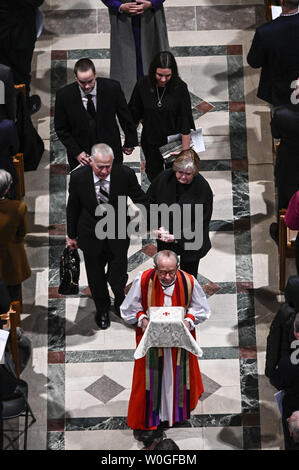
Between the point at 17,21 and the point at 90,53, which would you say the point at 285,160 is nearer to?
the point at 17,21

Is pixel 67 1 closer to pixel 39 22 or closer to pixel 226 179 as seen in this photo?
pixel 39 22

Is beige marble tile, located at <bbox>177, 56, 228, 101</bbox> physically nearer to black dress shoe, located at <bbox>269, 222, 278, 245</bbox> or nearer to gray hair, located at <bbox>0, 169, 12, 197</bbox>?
black dress shoe, located at <bbox>269, 222, 278, 245</bbox>

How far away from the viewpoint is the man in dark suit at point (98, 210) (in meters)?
9.65

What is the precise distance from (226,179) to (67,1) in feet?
10.6

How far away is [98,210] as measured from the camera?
32.0ft

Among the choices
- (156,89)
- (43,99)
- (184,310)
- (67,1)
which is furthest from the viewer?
(67,1)

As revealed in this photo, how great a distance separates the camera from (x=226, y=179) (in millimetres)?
11766

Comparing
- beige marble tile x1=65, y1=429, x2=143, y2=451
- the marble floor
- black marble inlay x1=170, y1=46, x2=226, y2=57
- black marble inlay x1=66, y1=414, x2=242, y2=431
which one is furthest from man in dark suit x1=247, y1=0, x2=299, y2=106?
beige marble tile x1=65, y1=429, x2=143, y2=451

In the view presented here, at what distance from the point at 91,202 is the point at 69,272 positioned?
737 mm

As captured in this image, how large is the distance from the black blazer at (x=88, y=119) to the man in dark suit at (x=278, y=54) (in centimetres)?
159

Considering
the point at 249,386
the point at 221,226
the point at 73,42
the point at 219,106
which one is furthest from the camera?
the point at 73,42

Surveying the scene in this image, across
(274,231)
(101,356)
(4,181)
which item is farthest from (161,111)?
(101,356)
